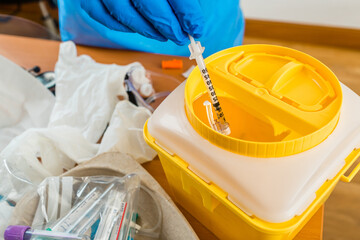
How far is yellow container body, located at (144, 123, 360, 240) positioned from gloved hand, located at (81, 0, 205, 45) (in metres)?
0.19

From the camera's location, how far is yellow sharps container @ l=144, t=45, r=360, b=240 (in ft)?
1.51

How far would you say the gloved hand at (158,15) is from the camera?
562mm

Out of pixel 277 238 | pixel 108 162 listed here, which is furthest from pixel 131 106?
pixel 277 238

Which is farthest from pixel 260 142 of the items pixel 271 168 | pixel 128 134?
pixel 128 134

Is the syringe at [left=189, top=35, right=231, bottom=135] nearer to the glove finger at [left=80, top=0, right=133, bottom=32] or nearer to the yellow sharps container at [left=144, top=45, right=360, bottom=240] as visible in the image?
the yellow sharps container at [left=144, top=45, right=360, bottom=240]

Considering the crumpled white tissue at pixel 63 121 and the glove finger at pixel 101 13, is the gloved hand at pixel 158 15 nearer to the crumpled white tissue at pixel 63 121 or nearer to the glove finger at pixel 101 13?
the glove finger at pixel 101 13

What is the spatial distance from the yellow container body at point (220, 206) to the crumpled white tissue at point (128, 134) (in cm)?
12

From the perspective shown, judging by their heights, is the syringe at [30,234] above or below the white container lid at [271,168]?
below

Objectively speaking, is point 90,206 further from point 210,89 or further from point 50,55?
point 50,55

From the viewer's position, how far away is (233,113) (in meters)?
0.62

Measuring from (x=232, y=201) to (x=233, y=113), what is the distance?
0.62 ft

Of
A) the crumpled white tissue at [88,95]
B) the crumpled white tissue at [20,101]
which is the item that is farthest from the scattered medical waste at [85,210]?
the crumpled white tissue at [20,101]

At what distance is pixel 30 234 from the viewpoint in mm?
523

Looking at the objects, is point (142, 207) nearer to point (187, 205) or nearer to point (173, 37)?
point (187, 205)
